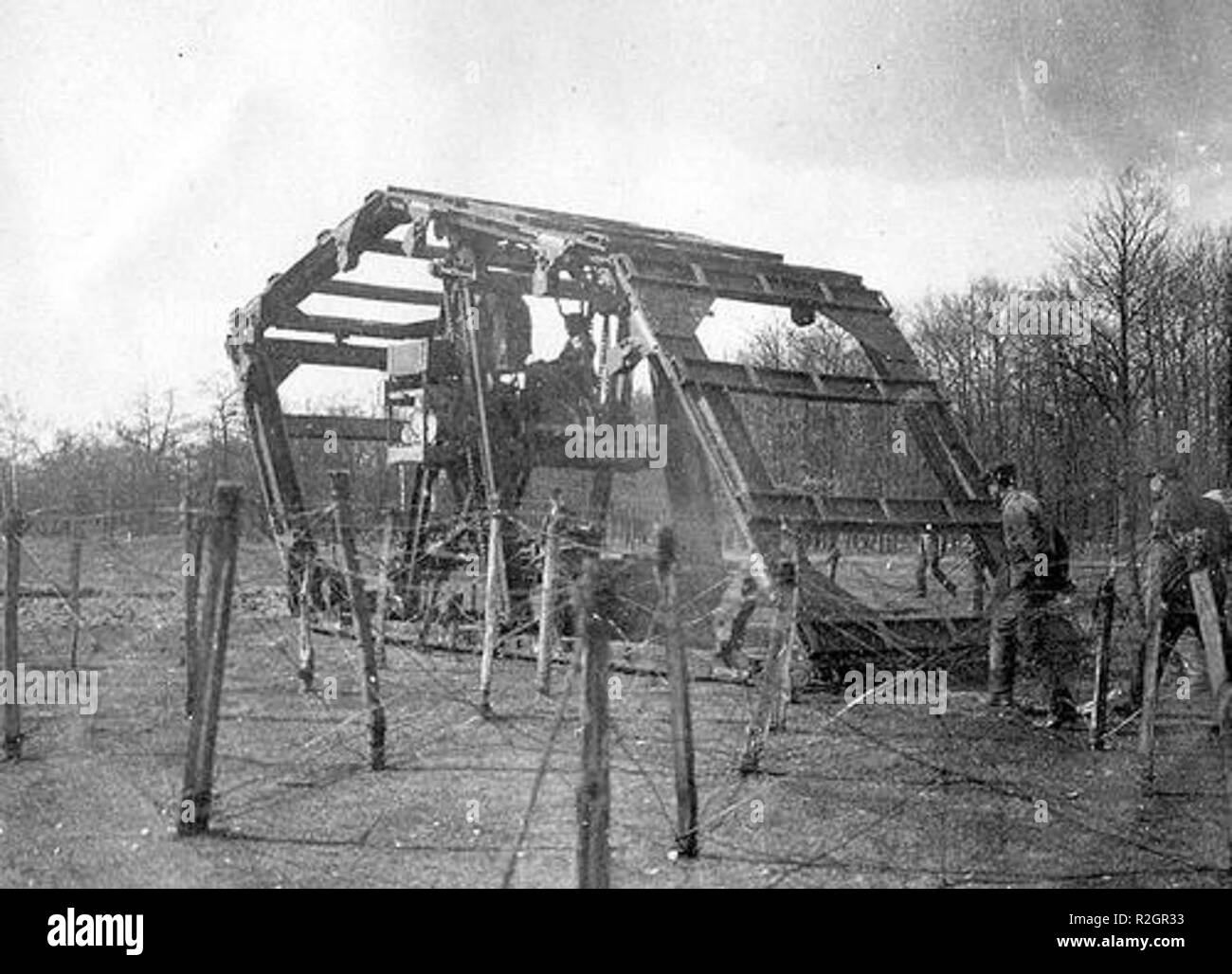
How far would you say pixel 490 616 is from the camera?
392 inches

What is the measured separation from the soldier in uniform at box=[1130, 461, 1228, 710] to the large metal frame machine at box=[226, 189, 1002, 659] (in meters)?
1.35

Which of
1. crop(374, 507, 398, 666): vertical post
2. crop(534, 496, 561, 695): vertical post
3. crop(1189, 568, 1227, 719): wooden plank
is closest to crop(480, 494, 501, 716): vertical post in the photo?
crop(534, 496, 561, 695): vertical post

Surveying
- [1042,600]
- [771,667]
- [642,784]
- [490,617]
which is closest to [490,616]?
[490,617]

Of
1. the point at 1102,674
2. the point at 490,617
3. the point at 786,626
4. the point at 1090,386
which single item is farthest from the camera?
the point at 1090,386

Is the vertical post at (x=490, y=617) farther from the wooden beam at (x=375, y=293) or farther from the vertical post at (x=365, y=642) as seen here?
the wooden beam at (x=375, y=293)

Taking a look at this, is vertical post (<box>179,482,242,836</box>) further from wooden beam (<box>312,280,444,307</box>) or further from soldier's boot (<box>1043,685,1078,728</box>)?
wooden beam (<box>312,280,444,307</box>)

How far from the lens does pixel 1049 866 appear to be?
5.82 m

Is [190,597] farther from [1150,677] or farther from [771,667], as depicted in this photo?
[1150,677]

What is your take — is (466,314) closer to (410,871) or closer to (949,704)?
(949,704)

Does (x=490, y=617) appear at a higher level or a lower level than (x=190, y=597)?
lower

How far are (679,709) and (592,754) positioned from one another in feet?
Answer: 3.87

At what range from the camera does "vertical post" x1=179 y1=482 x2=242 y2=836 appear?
258 inches

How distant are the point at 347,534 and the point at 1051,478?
32.8 m
